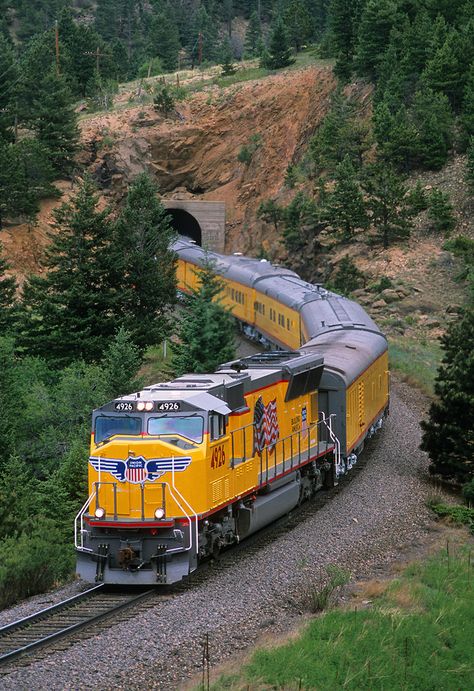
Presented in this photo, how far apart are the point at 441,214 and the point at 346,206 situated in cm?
592

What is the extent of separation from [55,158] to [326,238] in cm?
2197

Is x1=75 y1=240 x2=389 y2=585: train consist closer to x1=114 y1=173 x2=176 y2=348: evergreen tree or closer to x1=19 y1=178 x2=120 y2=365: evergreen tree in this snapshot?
x1=19 y1=178 x2=120 y2=365: evergreen tree

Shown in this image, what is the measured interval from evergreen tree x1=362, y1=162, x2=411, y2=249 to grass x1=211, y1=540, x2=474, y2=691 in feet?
149

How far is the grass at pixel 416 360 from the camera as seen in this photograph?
133ft

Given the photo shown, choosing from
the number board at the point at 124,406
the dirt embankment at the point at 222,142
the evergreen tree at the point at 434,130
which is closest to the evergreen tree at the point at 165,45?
the dirt embankment at the point at 222,142

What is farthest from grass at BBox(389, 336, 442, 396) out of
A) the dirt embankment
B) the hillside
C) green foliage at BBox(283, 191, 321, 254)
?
the dirt embankment

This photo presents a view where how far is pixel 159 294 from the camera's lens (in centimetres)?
4300

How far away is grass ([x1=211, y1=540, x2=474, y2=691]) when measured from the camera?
1244 centimetres

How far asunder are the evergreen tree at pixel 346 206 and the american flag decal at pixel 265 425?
1700 inches

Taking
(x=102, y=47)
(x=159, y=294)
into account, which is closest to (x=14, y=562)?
(x=159, y=294)

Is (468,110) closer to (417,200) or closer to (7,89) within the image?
(417,200)

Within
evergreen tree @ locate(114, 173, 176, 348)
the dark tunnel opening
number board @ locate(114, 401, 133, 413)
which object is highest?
number board @ locate(114, 401, 133, 413)

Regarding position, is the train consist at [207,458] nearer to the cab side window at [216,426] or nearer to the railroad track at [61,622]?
the cab side window at [216,426]

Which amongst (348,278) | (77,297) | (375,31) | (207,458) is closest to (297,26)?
(375,31)
